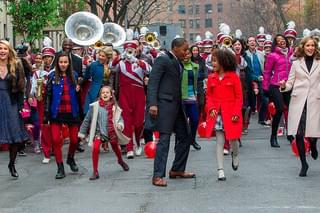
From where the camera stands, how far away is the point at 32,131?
594 inches

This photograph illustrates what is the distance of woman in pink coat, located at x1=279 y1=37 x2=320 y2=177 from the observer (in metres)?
11.0

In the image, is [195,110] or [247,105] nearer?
[195,110]

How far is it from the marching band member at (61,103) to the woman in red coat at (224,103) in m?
2.03

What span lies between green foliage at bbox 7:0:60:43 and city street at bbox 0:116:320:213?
15.3 meters

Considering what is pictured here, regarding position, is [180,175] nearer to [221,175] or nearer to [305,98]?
[221,175]

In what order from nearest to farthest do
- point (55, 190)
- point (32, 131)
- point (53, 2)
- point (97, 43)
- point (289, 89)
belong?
point (55, 190) < point (289, 89) < point (32, 131) < point (97, 43) < point (53, 2)

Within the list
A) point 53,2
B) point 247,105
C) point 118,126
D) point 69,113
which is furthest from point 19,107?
point 53,2

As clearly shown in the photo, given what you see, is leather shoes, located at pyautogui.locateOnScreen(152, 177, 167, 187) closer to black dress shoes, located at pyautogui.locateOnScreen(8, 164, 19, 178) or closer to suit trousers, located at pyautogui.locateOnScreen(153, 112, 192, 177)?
suit trousers, located at pyautogui.locateOnScreen(153, 112, 192, 177)

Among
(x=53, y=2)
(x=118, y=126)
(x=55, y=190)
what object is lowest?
(x=55, y=190)

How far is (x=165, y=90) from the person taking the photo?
1049 centimetres

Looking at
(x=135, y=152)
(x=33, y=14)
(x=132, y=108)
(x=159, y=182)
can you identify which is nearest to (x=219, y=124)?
(x=159, y=182)

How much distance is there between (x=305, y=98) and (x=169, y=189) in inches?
90.4

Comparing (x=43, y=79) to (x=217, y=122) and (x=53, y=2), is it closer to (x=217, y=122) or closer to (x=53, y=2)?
(x=217, y=122)

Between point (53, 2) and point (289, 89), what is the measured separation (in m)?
18.6
